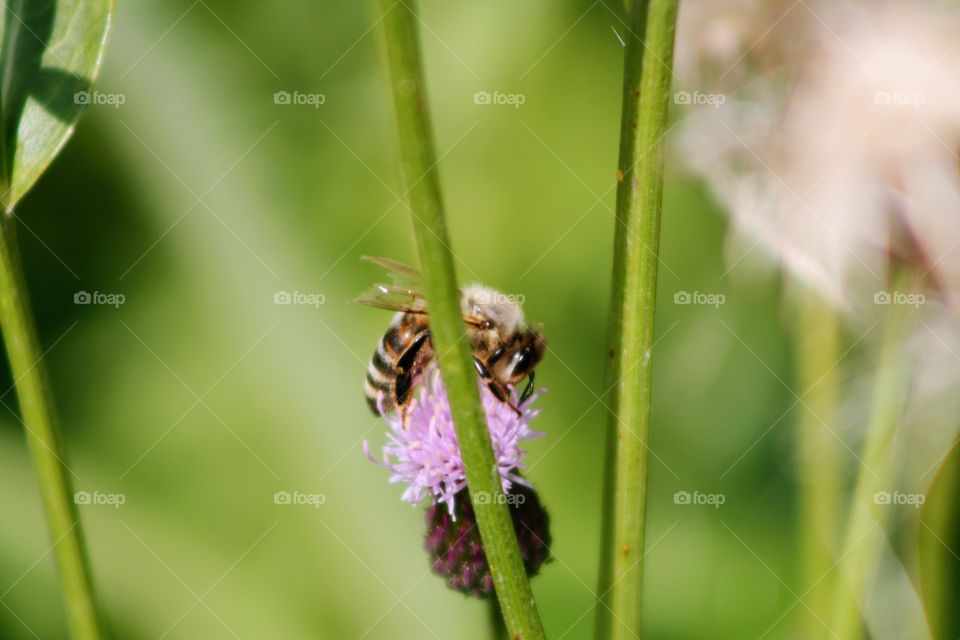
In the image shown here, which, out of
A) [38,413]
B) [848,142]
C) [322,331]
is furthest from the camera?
[322,331]

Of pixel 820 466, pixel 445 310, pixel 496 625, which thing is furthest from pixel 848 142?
pixel 445 310

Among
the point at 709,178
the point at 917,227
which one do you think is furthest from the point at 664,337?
the point at 917,227

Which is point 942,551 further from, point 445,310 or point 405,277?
point 445,310

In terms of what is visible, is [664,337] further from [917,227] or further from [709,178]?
[917,227]

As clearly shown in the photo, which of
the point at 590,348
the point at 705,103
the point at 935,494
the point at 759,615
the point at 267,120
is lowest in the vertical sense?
the point at 759,615

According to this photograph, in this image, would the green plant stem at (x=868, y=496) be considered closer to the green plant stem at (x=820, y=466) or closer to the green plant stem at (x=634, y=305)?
the green plant stem at (x=820, y=466)

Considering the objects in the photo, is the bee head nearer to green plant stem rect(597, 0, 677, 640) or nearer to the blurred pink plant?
the blurred pink plant
